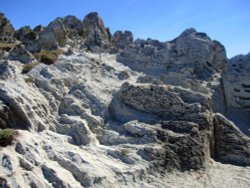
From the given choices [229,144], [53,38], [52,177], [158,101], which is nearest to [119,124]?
[158,101]

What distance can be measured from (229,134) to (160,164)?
8163mm

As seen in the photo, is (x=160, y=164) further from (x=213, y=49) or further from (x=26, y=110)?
(x=213, y=49)

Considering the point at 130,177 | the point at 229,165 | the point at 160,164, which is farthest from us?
the point at 229,165

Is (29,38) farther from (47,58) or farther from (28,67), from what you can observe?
(28,67)

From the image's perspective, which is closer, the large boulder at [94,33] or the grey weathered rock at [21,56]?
the grey weathered rock at [21,56]

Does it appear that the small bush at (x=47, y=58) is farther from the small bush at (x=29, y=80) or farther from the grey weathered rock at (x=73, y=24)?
the grey weathered rock at (x=73, y=24)

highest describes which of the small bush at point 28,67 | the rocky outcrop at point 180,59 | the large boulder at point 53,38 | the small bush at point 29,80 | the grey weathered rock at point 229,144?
the large boulder at point 53,38

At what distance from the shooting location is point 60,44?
46.2 meters

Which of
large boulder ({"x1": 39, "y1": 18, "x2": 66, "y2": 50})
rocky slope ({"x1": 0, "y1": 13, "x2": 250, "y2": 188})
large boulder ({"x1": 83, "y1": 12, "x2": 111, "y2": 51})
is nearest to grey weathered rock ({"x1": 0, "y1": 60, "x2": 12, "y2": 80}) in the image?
rocky slope ({"x1": 0, "y1": 13, "x2": 250, "y2": 188})

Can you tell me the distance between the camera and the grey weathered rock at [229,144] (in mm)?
28562

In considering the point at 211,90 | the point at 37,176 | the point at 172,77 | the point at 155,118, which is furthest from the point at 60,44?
the point at 37,176

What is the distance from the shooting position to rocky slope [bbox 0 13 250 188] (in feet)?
69.5

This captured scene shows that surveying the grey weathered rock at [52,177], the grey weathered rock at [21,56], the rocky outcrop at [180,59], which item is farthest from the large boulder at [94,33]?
the grey weathered rock at [52,177]

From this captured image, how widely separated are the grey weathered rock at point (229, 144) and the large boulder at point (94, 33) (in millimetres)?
21383
